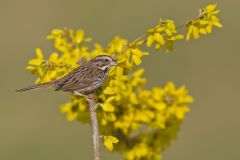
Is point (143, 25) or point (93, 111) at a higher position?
point (143, 25)

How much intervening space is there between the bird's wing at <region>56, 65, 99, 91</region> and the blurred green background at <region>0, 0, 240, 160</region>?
8.69 m

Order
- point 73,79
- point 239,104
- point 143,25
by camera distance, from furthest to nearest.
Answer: point 143,25 < point 239,104 < point 73,79

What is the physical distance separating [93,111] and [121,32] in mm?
16123

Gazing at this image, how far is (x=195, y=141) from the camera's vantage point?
18.0 metres

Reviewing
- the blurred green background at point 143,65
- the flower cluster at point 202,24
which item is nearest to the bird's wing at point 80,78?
the flower cluster at point 202,24

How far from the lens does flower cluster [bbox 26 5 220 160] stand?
7.98 m

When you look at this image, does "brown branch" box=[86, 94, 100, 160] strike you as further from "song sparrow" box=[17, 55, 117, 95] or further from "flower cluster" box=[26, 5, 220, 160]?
"flower cluster" box=[26, 5, 220, 160]

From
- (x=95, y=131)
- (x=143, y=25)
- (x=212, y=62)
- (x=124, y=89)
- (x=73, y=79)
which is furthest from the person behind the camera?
(x=143, y=25)

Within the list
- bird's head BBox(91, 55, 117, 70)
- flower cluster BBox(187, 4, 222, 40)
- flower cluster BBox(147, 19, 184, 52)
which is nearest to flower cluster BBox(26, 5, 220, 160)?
bird's head BBox(91, 55, 117, 70)

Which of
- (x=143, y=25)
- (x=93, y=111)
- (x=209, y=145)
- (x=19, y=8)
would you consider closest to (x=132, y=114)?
(x=93, y=111)

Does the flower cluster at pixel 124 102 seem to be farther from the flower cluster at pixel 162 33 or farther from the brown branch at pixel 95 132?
the brown branch at pixel 95 132

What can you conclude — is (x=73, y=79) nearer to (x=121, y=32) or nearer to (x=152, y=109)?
(x=152, y=109)

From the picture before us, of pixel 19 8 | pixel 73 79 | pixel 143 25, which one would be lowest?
pixel 73 79

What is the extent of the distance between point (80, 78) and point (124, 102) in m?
1.21
